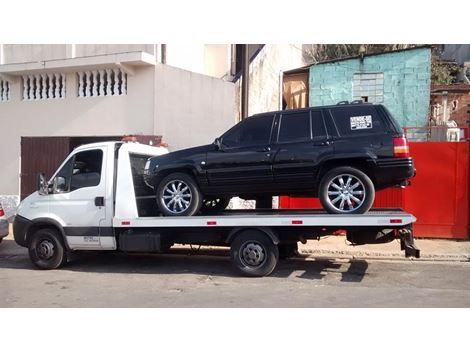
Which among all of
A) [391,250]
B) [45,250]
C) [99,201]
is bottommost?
[391,250]

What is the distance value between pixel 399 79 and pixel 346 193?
862 centimetres

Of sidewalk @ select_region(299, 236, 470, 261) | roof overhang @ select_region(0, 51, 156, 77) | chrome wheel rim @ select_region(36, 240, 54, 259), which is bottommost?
sidewalk @ select_region(299, 236, 470, 261)

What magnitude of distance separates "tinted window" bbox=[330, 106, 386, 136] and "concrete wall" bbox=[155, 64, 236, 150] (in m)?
5.25

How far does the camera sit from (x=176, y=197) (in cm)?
800

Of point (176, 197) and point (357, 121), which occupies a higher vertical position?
point (357, 121)

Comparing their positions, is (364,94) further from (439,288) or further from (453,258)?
(439,288)

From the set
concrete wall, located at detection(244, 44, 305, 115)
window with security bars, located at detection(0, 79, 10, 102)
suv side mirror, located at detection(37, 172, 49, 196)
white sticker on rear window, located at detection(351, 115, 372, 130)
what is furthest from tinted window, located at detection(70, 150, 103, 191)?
window with security bars, located at detection(0, 79, 10, 102)

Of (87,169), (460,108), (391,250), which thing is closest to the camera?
(87,169)

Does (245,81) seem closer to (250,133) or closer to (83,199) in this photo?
(250,133)

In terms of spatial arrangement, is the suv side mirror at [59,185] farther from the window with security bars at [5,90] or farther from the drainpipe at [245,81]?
the window with security bars at [5,90]

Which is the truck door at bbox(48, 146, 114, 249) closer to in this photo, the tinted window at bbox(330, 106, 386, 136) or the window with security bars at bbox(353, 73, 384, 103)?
the tinted window at bbox(330, 106, 386, 136)

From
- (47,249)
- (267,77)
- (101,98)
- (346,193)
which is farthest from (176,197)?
(267,77)

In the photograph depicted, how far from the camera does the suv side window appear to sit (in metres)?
8.38

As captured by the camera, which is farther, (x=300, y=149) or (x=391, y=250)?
(x=391, y=250)
